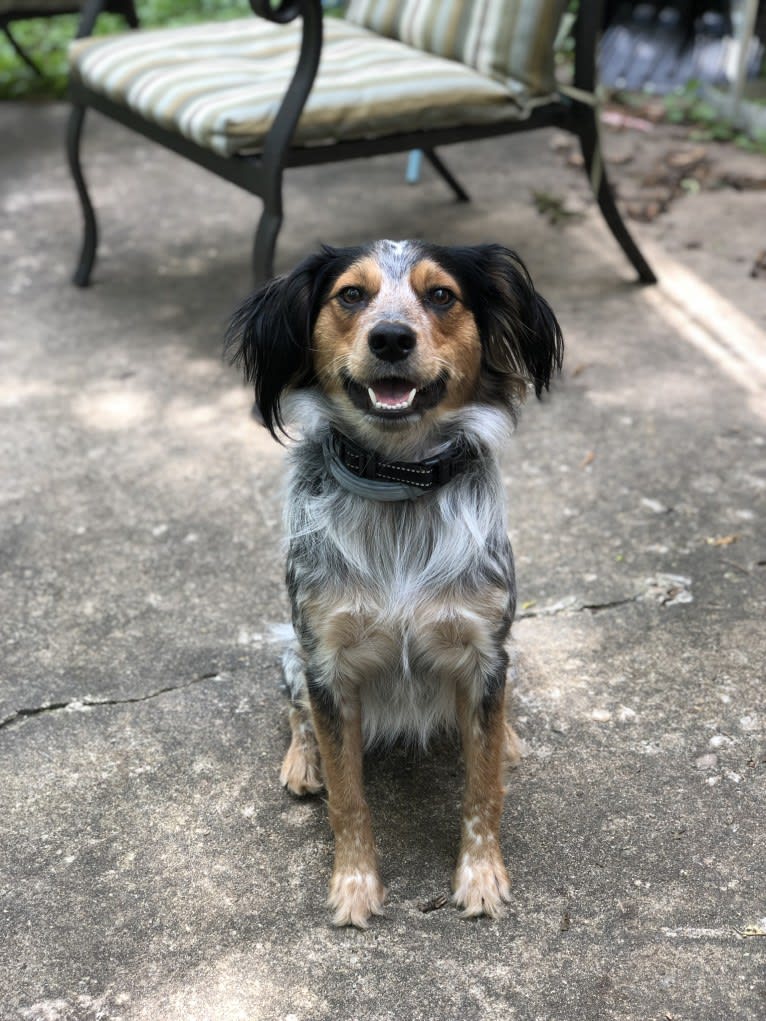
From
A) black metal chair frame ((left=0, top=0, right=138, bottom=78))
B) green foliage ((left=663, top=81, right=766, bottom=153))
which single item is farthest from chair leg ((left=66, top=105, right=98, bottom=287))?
green foliage ((left=663, top=81, right=766, bottom=153))

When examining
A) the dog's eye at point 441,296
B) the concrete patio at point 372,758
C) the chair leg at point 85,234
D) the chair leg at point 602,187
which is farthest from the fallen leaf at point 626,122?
the dog's eye at point 441,296

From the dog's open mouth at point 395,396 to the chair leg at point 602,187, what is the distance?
8.55ft

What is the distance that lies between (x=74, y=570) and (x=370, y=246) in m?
1.46

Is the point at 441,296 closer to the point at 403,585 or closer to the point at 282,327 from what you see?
the point at 282,327

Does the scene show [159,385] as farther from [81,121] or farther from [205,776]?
[205,776]

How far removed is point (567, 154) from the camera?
6105mm

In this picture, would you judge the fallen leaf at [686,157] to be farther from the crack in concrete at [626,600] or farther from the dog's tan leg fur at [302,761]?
the dog's tan leg fur at [302,761]

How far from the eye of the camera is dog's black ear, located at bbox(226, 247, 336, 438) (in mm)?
2250

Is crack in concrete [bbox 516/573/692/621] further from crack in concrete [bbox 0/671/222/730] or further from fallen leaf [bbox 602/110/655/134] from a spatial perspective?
fallen leaf [bbox 602/110/655/134]

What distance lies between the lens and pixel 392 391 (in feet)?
7.07

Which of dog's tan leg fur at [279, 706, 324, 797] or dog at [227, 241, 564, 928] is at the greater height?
dog at [227, 241, 564, 928]

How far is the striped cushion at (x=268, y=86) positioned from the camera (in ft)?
12.5

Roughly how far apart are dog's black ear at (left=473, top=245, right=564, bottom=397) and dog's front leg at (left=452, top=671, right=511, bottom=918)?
2.16 ft

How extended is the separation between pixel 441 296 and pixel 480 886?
1.18 m
